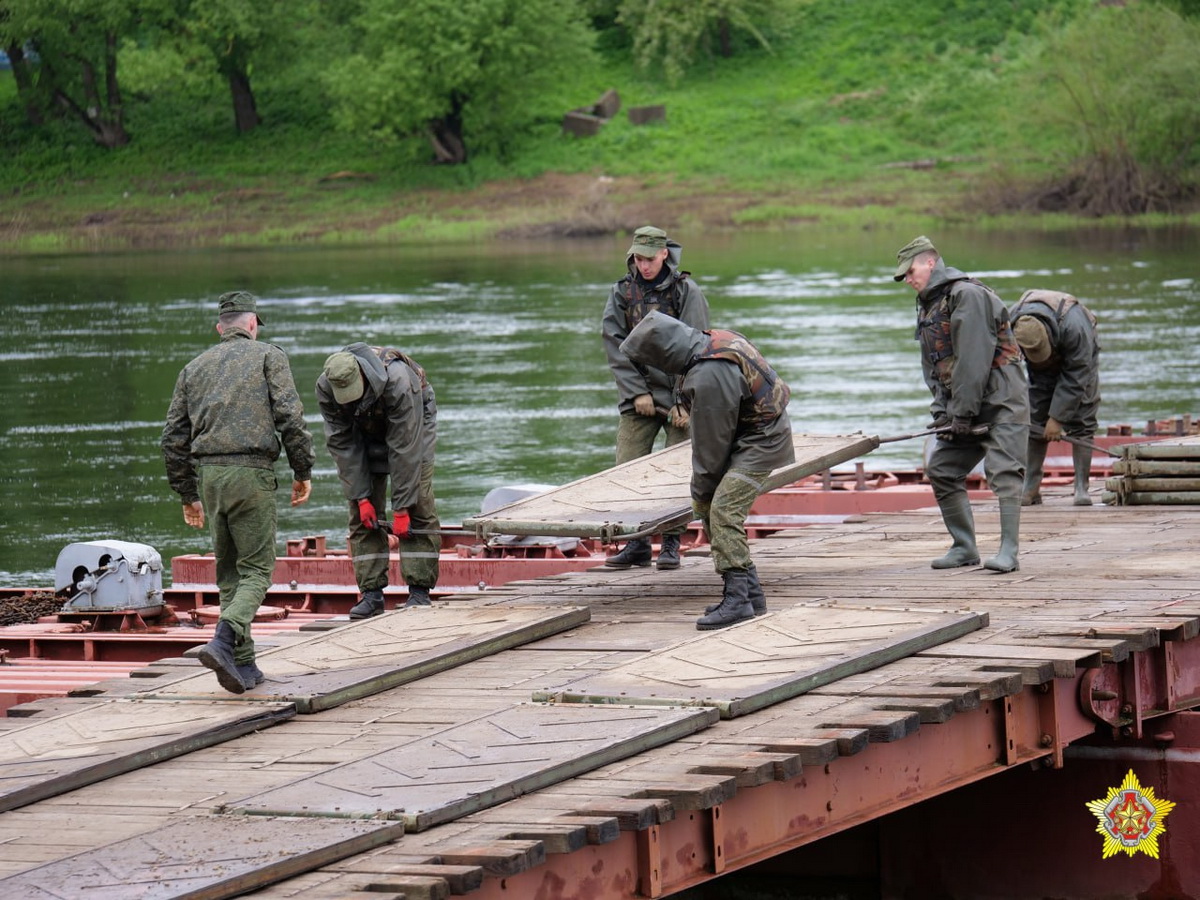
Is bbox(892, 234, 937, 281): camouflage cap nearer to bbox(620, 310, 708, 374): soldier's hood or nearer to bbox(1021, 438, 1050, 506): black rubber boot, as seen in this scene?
bbox(620, 310, 708, 374): soldier's hood

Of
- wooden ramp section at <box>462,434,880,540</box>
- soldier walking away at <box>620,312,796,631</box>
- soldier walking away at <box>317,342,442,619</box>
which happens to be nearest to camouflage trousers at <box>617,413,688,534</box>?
wooden ramp section at <box>462,434,880,540</box>

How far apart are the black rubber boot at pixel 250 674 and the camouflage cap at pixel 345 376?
1.92 metres

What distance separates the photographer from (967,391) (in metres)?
10.7

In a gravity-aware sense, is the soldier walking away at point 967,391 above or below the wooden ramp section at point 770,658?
above

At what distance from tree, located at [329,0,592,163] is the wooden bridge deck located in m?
49.1

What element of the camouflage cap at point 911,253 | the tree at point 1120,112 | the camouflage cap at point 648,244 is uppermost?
the tree at point 1120,112

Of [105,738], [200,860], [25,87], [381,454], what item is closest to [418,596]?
[381,454]

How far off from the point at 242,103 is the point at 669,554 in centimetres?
5500

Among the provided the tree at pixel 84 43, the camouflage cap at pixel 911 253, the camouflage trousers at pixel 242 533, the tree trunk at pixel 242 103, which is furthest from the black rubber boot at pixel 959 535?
the tree at pixel 84 43

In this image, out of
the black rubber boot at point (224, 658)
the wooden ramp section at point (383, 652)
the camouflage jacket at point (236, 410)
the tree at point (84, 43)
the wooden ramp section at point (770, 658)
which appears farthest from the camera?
the tree at point (84, 43)

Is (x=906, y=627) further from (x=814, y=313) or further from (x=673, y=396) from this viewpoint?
(x=814, y=313)

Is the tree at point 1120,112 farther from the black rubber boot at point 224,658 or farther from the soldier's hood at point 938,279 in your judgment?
the black rubber boot at point 224,658

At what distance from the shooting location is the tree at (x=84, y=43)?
63875mm

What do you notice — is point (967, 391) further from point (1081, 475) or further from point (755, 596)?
point (1081, 475)
